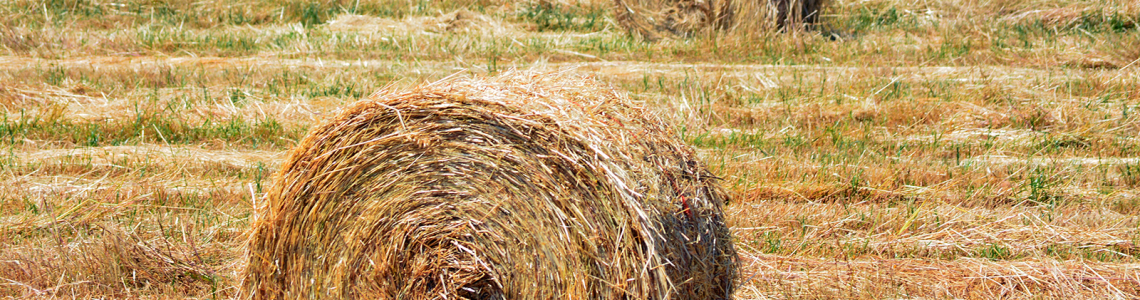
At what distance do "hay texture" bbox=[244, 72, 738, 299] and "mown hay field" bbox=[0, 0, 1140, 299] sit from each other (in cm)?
39

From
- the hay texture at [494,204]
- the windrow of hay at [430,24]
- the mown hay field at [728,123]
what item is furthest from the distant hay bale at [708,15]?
the hay texture at [494,204]

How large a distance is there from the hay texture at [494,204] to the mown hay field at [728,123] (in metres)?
0.39

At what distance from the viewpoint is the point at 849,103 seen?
7332 millimetres

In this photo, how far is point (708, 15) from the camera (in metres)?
10.0

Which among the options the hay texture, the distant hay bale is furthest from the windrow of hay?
the hay texture

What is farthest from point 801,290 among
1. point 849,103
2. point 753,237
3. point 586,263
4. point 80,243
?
point 849,103

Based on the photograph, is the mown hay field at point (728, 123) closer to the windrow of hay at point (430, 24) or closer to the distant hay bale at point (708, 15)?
the windrow of hay at point (430, 24)

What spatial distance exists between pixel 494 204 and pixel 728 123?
3.90m

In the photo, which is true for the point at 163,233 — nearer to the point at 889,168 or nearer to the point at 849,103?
the point at 889,168

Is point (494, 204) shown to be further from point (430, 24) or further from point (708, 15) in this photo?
point (430, 24)

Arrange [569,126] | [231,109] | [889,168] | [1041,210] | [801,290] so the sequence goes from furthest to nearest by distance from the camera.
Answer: [231,109], [889,168], [1041,210], [801,290], [569,126]

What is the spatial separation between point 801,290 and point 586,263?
3.87 ft

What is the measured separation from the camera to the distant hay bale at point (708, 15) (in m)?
9.62

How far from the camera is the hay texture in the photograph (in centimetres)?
319
